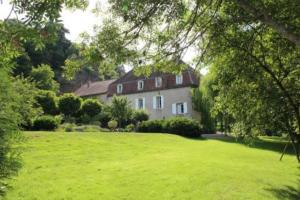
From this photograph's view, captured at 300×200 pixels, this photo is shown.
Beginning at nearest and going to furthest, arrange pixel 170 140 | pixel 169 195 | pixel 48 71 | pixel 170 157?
1. pixel 169 195
2. pixel 170 157
3. pixel 170 140
4. pixel 48 71

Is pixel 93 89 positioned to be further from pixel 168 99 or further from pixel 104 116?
pixel 104 116

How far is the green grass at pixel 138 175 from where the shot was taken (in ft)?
37.2

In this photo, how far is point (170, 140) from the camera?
2797cm

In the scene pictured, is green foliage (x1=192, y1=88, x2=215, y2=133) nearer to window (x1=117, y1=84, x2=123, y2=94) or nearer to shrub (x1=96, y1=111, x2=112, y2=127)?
shrub (x1=96, y1=111, x2=112, y2=127)

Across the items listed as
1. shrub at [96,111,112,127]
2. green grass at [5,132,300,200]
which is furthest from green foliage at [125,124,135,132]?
green grass at [5,132,300,200]

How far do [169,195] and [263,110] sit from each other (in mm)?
5035

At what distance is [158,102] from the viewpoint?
5175 cm

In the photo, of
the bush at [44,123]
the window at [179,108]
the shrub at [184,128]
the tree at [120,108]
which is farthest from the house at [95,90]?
the bush at [44,123]

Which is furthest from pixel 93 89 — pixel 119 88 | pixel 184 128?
pixel 184 128

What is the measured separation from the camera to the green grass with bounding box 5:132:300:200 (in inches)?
447

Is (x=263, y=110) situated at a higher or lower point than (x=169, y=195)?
higher

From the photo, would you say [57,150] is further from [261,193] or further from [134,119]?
[134,119]

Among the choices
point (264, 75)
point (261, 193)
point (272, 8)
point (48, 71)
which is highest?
point (48, 71)

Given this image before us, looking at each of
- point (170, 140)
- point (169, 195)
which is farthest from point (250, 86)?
point (170, 140)
